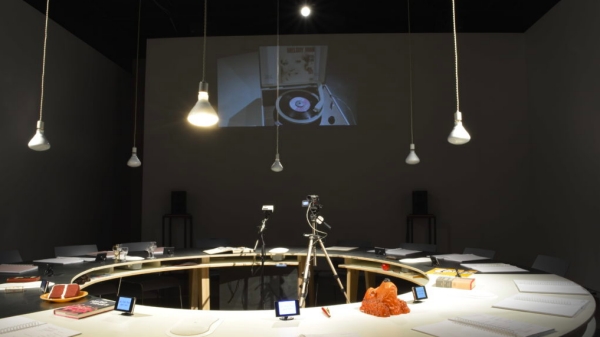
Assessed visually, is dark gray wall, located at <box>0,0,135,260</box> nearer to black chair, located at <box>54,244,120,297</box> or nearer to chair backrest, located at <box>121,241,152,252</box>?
black chair, located at <box>54,244,120,297</box>

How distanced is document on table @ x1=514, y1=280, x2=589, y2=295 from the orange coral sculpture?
0.97 metres

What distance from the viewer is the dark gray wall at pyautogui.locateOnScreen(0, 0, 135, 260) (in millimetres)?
5668

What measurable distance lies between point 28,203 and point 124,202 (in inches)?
119

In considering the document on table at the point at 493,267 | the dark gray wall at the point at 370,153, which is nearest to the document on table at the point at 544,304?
the document on table at the point at 493,267

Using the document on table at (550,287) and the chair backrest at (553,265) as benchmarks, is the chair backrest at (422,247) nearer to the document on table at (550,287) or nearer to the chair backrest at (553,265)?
the chair backrest at (553,265)

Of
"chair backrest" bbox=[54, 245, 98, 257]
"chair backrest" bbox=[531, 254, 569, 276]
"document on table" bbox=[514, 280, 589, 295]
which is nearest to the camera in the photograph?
"document on table" bbox=[514, 280, 589, 295]

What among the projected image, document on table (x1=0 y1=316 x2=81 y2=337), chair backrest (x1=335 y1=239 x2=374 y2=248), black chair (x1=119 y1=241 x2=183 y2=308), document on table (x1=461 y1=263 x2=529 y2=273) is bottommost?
black chair (x1=119 y1=241 x2=183 y2=308)

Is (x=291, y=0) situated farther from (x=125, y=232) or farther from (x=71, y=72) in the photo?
(x=125, y=232)

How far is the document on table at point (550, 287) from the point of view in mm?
2570

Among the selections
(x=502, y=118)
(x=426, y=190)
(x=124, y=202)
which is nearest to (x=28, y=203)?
(x=124, y=202)

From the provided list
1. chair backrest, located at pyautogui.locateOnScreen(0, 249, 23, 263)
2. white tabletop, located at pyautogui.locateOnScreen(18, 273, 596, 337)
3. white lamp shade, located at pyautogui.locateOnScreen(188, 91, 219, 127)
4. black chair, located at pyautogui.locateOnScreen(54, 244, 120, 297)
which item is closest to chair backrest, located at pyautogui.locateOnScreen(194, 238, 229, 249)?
black chair, located at pyautogui.locateOnScreen(54, 244, 120, 297)

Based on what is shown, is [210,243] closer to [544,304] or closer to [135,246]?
[135,246]

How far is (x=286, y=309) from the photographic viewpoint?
2.08 metres

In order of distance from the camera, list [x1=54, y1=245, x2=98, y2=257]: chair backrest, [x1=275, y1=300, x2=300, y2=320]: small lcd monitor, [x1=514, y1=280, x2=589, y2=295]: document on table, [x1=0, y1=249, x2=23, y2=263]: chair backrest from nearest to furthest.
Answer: [x1=275, y1=300, x2=300, y2=320]: small lcd monitor, [x1=514, y1=280, x2=589, y2=295]: document on table, [x1=0, y1=249, x2=23, y2=263]: chair backrest, [x1=54, y1=245, x2=98, y2=257]: chair backrest
